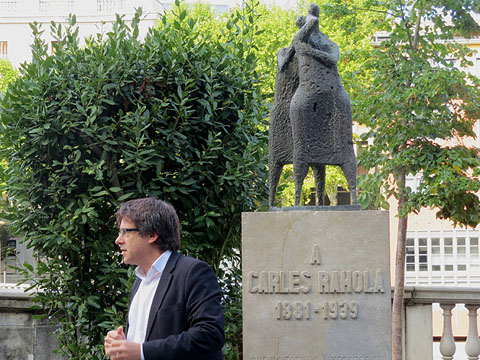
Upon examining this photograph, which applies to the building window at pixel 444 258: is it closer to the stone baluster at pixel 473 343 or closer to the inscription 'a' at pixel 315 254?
the stone baluster at pixel 473 343

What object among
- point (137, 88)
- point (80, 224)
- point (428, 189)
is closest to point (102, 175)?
point (80, 224)

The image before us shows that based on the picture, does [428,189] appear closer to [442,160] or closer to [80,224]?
[442,160]

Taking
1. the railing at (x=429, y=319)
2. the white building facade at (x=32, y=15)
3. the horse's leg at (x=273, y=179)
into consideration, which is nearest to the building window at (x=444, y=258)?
the white building facade at (x=32, y=15)

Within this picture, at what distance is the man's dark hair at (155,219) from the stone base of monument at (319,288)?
2.20 m

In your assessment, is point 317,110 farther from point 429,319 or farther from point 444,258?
point 444,258

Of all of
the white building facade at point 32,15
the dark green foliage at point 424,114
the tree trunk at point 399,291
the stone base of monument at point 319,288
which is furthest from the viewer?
the white building facade at point 32,15

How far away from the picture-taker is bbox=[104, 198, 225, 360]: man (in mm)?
3168

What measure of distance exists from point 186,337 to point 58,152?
4.08 m

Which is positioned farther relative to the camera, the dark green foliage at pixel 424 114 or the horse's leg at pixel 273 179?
the dark green foliage at pixel 424 114

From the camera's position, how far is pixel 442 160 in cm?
1208

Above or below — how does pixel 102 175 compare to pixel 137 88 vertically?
below

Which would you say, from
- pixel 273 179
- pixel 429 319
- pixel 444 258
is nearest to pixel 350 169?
pixel 273 179

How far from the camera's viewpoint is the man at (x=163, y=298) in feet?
10.4

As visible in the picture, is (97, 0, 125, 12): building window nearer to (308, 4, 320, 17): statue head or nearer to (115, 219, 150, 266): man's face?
(308, 4, 320, 17): statue head
